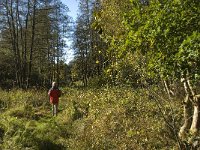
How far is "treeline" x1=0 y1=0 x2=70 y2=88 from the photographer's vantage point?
34250 millimetres

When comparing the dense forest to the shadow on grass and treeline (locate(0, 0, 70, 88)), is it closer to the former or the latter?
the shadow on grass

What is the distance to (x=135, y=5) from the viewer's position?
7293 millimetres

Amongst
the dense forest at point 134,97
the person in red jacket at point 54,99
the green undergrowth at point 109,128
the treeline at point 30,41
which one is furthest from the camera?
the treeline at point 30,41

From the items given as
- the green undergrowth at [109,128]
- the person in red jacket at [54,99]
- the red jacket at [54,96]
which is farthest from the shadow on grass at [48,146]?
the red jacket at [54,96]

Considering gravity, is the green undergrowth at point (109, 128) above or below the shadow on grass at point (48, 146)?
above

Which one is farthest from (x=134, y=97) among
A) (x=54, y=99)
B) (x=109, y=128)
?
(x=54, y=99)

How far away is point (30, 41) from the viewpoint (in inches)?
1597

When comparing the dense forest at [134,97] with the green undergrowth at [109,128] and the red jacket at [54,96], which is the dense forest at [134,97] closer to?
the green undergrowth at [109,128]

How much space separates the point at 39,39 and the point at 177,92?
3030 centimetres

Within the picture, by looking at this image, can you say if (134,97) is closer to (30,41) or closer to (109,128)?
(109,128)

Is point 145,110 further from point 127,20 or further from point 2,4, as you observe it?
point 2,4

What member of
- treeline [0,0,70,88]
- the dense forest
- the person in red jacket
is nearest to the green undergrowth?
the dense forest

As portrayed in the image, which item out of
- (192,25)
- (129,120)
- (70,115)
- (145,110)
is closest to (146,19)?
(192,25)

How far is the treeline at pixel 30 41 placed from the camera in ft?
112
